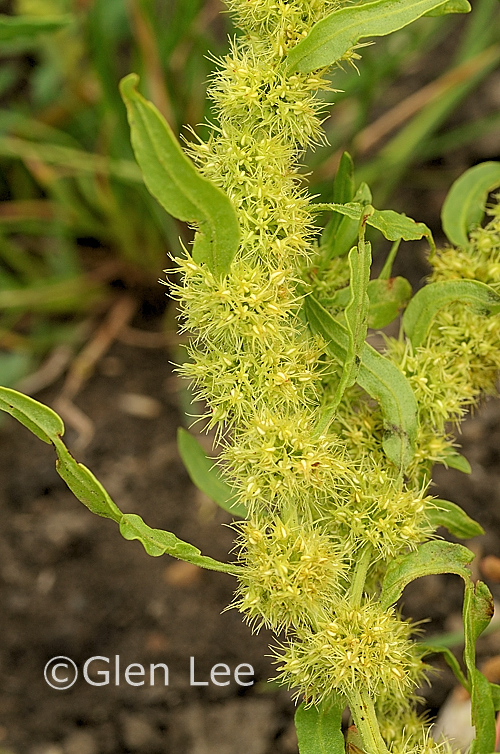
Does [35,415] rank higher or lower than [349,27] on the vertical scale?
lower

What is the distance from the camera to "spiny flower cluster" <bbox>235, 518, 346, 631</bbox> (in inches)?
22.7

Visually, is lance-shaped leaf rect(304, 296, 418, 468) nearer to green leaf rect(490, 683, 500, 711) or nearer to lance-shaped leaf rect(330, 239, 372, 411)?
lance-shaped leaf rect(330, 239, 372, 411)

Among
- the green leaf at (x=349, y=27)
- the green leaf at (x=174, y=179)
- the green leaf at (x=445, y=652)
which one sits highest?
the green leaf at (x=349, y=27)

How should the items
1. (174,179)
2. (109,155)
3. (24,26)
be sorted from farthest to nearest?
(109,155), (24,26), (174,179)

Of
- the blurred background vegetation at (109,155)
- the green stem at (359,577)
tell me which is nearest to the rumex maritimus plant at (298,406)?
the green stem at (359,577)

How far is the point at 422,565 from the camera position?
0.63 metres

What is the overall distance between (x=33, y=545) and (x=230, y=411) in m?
0.93

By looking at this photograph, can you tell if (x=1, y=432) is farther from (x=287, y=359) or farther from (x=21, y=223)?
(x=287, y=359)

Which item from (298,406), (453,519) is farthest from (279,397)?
(453,519)

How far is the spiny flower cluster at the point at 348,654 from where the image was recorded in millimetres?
584

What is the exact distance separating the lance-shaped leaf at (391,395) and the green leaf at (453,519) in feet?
0.32

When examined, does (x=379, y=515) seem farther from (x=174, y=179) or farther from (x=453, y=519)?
(x=174, y=179)

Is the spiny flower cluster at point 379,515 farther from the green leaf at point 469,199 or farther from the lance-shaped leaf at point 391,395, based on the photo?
the green leaf at point 469,199

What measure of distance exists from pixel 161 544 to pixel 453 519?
0.29 meters
